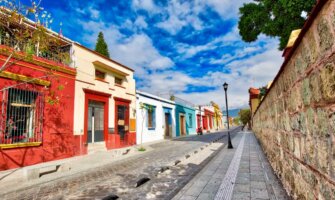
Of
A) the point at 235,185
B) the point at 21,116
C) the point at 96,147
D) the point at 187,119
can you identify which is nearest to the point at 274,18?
the point at 235,185

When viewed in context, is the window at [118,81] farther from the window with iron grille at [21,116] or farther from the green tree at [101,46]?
the window with iron grille at [21,116]

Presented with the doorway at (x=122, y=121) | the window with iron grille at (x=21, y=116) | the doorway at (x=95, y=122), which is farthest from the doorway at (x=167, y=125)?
the window with iron grille at (x=21, y=116)

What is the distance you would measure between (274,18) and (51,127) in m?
13.4

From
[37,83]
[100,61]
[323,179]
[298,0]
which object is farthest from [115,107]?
[323,179]

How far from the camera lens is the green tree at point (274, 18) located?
9.41 meters

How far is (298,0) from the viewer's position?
9.09 metres

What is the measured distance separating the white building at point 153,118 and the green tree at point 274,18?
32.0 feet

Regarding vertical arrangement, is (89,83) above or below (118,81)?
below

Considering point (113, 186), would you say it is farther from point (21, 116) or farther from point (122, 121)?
point (122, 121)

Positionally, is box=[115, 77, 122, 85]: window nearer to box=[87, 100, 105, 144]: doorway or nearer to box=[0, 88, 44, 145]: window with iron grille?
box=[87, 100, 105, 144]: doorway

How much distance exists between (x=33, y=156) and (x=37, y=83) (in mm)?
3193

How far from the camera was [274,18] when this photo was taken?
11734mm

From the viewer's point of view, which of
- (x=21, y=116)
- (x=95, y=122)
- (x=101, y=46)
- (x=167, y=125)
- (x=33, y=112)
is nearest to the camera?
(x=21, y=116)

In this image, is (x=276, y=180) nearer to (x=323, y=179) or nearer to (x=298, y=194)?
(x=298, y=194)
